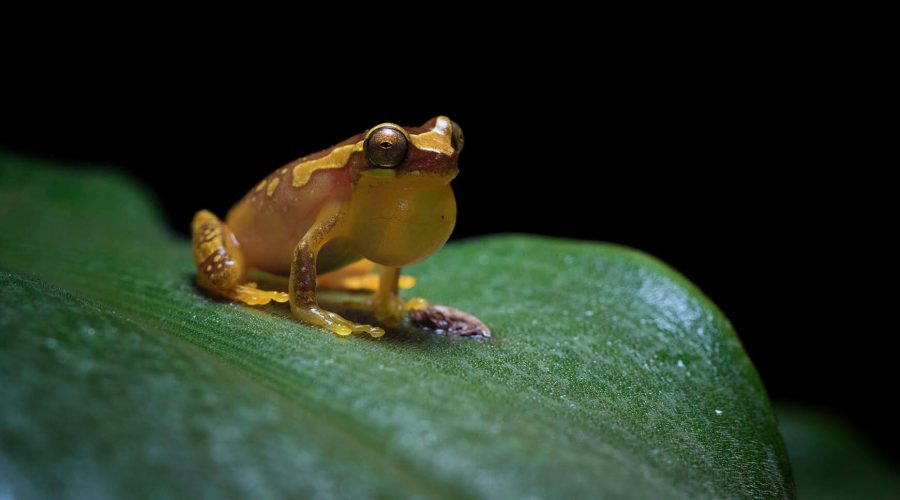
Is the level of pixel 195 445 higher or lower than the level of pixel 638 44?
lower

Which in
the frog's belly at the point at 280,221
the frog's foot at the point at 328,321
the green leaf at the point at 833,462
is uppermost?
the frog's belly at the point at 280,221

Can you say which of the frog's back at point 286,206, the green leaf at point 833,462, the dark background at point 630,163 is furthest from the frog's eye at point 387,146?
the dark background at point 630,163

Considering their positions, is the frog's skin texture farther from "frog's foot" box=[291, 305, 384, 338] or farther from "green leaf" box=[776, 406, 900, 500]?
"green leaf" box=[776, 406, 900, 500]

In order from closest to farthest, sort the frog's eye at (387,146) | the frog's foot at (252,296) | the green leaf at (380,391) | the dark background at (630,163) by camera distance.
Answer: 1. the green leaf at (380,391)
2. the frog's eye at (387,146)
3. the frog's foot at (252,296)
4. the dark background at (630,163)

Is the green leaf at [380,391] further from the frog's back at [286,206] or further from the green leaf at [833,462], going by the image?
the green leaf at [833,462]

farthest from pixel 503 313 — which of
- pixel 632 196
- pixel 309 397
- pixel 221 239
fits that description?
pixel 632 196

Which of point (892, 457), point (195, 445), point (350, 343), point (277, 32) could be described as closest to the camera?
point (195, 445)

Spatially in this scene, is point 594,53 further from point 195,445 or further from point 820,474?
point 195,445

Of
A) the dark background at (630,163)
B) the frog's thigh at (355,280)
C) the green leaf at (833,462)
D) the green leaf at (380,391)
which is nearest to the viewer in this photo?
the green leaf at (380,391)
